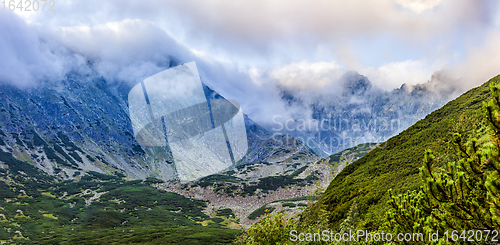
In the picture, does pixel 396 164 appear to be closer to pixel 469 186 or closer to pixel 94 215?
pixel 469 186

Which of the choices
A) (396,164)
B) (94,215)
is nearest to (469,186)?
(396,164)

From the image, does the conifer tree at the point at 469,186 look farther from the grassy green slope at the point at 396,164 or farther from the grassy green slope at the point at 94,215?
the grassy green slope at the point at 94,215

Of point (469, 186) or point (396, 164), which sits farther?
point (396, 164)

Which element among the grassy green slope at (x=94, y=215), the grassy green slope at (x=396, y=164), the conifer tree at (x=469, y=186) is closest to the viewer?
the conifer tree at (x=469, y=186)

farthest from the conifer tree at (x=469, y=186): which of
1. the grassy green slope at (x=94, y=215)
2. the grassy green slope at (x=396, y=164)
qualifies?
the grassy green slope at (x=94, y=215)

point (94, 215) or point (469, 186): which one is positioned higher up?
point (469, 186)

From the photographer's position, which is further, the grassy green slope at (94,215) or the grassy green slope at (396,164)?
the grassy green slope at (94,215)

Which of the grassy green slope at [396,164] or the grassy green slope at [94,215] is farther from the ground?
the grassy green slope at [396,164]

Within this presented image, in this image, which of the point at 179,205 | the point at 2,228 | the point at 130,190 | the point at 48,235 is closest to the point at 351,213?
the point at 48,235
